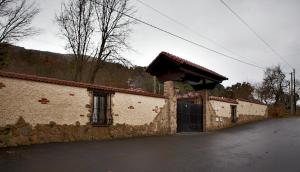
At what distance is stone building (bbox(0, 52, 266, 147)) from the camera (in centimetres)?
895

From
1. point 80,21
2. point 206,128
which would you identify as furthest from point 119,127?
point 80,21

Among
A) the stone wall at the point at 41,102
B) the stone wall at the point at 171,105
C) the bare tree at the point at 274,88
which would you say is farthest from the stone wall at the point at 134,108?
the bare tree at the point at 274,88

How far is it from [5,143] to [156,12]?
28.0 ft

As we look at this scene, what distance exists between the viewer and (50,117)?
984 cm

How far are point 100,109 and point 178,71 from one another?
5531 millimetres

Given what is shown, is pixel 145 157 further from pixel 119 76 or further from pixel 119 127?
pixel 119 76

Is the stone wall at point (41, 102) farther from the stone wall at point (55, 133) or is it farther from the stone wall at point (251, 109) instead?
the stone wall at point (251, 109)

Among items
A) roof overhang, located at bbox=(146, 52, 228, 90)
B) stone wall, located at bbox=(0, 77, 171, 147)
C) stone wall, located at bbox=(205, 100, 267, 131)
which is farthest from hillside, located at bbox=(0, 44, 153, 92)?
stone wall, located at bbox=(0, 77, 171, 147)

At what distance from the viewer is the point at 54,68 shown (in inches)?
1254

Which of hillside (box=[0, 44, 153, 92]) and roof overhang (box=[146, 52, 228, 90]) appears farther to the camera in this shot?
hillside (box=[0, 44, 153, 92])

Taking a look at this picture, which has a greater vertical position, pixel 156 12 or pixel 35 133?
pixel 156 12

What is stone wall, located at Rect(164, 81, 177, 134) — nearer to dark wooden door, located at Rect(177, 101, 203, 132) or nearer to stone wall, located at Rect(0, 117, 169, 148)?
dark wooden door, located at Rect(177, 101, 203, 132)

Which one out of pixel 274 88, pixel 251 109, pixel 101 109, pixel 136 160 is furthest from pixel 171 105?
pixel 274 88

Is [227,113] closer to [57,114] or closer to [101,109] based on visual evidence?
[101,109]
